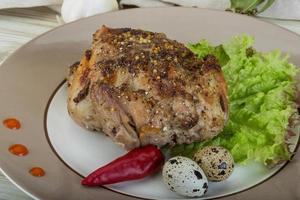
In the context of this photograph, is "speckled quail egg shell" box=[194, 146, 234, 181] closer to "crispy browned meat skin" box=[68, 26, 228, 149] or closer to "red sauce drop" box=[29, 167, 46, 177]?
"crispy browned meat skin" box=[68, 26, 228, 149]

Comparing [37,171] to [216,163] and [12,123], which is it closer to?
[12,123]

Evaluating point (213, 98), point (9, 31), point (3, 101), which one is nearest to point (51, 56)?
point (3, 101)

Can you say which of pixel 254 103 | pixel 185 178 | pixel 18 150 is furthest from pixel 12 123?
pixel 254 103

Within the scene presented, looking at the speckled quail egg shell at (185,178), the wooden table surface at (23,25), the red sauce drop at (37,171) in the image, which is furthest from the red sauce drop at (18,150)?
the wooden table surface at (23,25)

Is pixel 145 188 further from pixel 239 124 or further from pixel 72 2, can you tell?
pixel 72 2

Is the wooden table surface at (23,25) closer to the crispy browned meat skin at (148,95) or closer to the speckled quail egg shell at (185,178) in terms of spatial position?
the crispy browned meat skin at (148,95)
